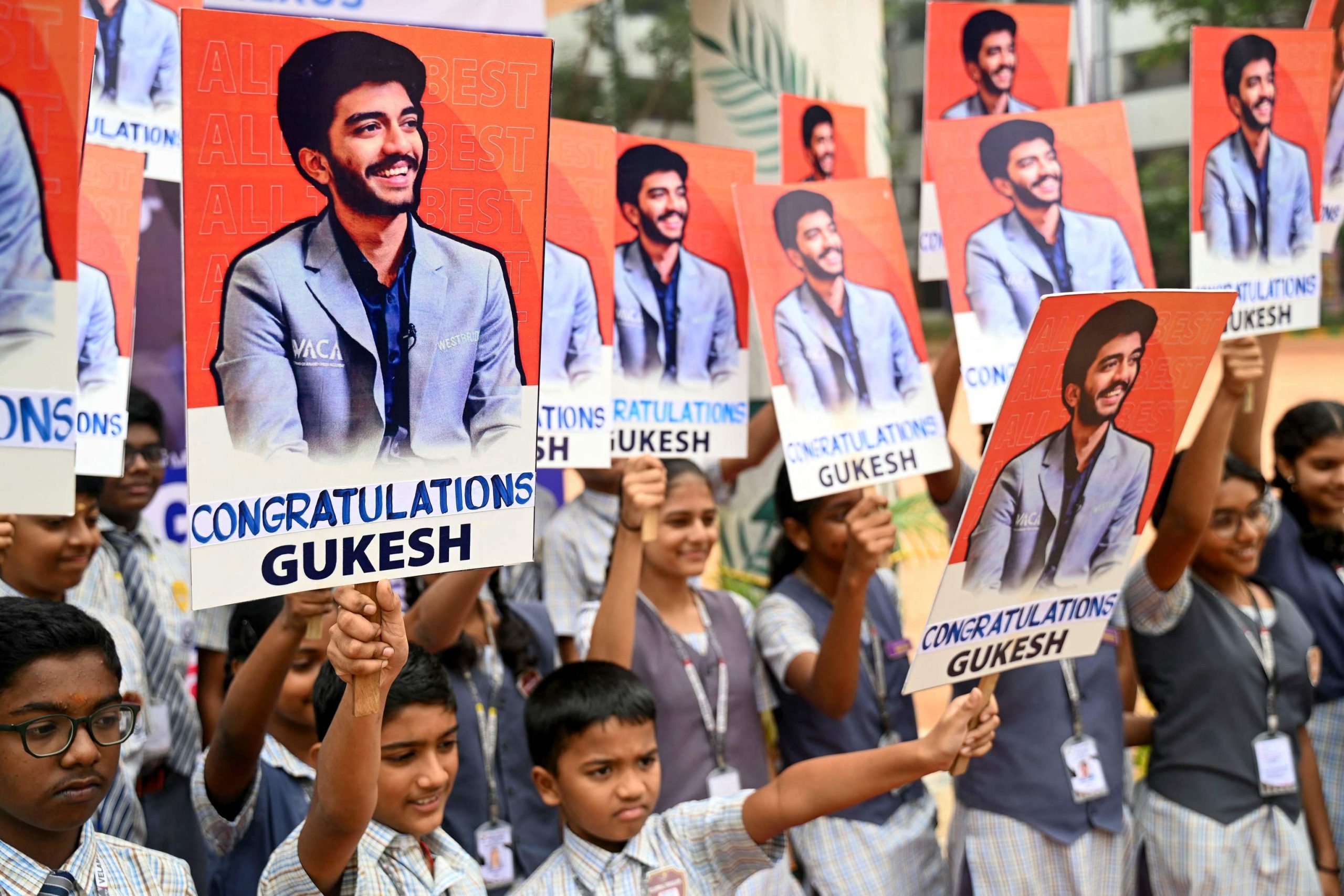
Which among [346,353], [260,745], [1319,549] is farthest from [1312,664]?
[346,353]

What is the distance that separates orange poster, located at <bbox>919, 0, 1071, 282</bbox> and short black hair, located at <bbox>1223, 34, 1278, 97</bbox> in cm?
59

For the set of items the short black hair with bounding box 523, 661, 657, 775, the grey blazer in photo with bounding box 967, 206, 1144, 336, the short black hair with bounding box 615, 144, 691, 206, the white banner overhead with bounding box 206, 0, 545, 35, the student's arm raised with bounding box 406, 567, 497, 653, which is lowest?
the short black hair with bounding box 523, 661, 657, 775

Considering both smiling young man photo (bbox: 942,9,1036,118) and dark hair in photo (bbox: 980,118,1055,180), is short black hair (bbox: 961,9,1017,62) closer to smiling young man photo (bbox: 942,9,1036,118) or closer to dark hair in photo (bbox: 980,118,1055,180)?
smiling young man photo (bbox: 942,9,1036,118)

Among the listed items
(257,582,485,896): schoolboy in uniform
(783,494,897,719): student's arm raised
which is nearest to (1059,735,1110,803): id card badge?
(783,494,897,719): student's arm raised

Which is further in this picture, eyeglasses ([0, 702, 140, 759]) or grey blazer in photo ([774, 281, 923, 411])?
grey blazer in photo ([774, 281, 923, 411])

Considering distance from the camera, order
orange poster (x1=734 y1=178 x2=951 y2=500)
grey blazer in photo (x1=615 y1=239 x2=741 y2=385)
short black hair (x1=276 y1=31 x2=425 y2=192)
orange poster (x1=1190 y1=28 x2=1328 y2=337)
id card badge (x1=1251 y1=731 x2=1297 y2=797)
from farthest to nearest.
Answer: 1. orange poster (x1=1190 y1=28 x2=1328 y2=337)
2. id card badge (x1=1251 y1=731 x2=1297 y2=797)
3. grey blazer in photo (x1=615 y1=239 x2=741 y2=385)
4. orange poster (x1=734 y1=178 x2=951 y2=500)
5. short black hair (x1=276 y1=31 x2=425 y2=192)

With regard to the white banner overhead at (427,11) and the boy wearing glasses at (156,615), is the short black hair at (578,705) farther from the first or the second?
the white banner overhead at (427,11)

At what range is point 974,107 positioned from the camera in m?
4.11

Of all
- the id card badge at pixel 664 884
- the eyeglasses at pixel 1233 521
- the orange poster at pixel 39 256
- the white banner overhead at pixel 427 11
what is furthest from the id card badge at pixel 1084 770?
the white banner overhead at pixel 427 11

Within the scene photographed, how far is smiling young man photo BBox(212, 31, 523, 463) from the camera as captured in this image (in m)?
1.86

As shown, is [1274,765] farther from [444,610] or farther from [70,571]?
[70,571]

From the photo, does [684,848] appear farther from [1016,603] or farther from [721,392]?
[721,392]

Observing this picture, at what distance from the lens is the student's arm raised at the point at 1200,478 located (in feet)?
10.8

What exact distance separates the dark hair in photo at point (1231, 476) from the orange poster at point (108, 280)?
8.14ft
